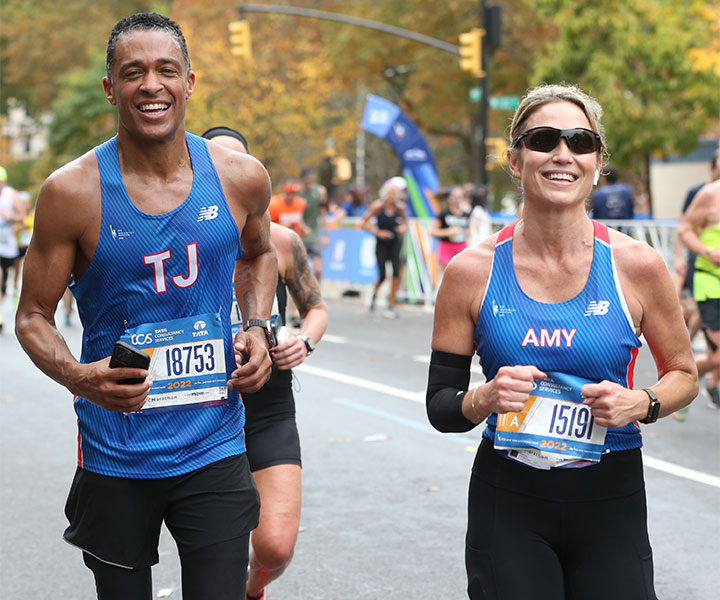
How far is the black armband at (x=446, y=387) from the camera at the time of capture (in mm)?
3084

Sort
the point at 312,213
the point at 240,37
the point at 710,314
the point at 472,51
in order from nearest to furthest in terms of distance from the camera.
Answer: the point at 710,314 → the point at 312,213 → the point at 472,51 → the point at 240,37

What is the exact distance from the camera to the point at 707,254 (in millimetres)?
8477

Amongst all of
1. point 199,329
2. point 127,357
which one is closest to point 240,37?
point 199,329

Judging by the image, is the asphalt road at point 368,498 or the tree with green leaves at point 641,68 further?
the tree with green leaves at point 641,68

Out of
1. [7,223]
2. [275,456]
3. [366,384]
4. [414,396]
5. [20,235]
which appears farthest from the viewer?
[20,235]

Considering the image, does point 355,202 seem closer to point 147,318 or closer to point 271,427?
point 271,427

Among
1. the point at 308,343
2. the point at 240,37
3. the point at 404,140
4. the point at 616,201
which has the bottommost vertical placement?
the point at 616,201

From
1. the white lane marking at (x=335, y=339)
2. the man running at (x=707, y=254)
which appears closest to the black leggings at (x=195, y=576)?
the man running at (x=707, y=254)

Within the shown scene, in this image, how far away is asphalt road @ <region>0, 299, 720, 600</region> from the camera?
535 cm

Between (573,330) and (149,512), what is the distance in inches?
48.1

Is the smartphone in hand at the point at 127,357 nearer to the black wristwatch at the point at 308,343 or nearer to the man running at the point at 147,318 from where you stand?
the man running at the point at 147,318

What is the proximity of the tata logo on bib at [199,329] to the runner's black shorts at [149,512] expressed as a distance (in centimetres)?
36

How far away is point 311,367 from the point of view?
39.3 feet

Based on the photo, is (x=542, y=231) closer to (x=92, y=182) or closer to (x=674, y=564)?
(x=92, y=182)
